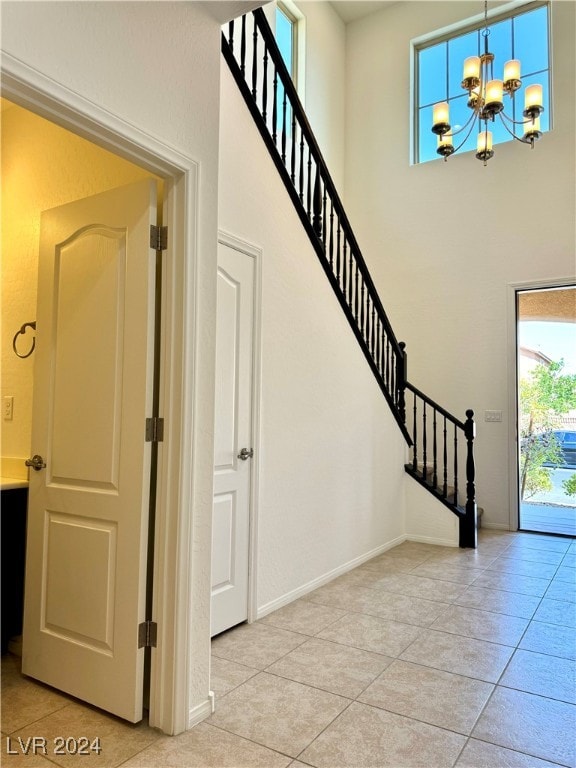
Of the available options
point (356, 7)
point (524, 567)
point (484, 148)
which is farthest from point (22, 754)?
point (356, 7)

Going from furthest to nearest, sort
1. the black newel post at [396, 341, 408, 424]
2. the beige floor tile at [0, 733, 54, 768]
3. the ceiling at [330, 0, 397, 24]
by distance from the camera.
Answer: the ceiling at [330, 0, 397, 24]
the black newel post at [396, 341, 408, 424]
the beige floor tile at [0, 733, 54, 768]

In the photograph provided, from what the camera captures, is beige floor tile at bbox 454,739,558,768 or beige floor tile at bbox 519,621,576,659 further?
beige floor tile at bbox 519,621,576,659

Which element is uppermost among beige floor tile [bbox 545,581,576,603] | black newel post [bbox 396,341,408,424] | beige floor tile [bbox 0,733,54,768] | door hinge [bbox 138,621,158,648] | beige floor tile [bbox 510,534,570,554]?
black newel post [bbox 396,341,408,424]

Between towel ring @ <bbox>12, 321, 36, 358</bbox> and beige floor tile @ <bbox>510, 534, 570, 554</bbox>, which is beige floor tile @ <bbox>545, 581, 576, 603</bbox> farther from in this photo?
towel ring @ <bbox>12, 321, 36, 358</bbox>

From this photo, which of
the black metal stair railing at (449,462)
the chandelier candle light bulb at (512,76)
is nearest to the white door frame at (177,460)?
the black metal stair railing at (449,462)

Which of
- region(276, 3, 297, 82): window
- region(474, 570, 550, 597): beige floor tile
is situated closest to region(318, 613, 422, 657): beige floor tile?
region(474, 570, 550, 597): beige floor tile

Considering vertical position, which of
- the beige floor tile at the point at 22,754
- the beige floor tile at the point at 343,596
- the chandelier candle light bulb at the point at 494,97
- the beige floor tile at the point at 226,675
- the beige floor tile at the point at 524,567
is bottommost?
the beige floor tile at the point at 343,596

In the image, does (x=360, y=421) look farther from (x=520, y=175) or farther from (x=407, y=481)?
(x=520, y=175)

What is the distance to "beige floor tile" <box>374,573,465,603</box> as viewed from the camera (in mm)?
3525

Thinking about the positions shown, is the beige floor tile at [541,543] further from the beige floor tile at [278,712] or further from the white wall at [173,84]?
the white wall at [173,84]

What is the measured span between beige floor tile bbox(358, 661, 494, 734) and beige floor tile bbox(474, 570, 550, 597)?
4.66ft

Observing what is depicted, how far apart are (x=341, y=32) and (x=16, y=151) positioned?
18.4ft

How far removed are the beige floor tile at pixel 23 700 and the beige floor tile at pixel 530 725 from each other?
1.65m

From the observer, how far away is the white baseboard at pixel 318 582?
126 inches
